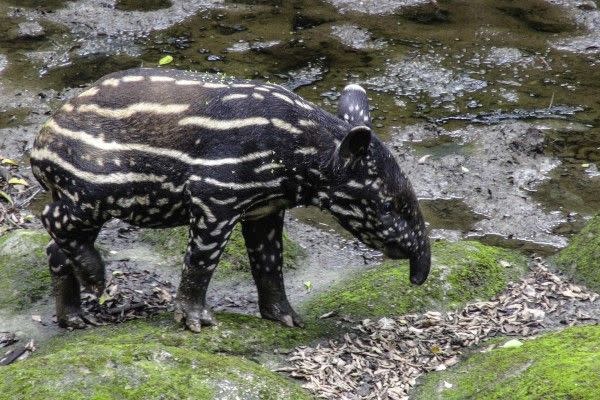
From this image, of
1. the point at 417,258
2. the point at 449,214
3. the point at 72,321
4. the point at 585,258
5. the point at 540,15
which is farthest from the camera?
the point at 540,15

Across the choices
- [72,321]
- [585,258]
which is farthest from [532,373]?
[72,321]

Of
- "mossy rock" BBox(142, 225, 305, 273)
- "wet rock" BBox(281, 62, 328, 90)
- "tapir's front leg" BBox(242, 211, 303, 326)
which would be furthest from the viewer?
"wet rock" BBox(281, 62, 328, 90)

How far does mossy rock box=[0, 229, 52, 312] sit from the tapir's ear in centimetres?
291

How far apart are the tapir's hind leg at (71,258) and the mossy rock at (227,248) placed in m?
1.48

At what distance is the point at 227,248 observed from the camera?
825cm

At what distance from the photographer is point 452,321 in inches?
281

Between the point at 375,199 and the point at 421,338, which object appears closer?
the point at 375,199

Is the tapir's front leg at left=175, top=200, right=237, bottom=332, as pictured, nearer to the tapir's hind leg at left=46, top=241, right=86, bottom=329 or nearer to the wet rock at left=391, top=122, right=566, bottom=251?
the tapir's hind leg at left=46, top=241, right=86, bottom=329

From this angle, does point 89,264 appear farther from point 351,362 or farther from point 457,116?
point 457,116

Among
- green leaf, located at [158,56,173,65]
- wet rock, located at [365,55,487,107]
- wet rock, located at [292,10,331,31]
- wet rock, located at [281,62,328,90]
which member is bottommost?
wet rock, located at [365,55,487,107]

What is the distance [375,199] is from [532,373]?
1.61 meters

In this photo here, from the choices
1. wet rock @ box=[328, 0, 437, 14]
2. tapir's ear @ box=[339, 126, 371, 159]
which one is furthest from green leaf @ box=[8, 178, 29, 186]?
wet rock @ box=[328, 0, 437, 14]

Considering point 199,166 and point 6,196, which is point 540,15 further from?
point 199,166

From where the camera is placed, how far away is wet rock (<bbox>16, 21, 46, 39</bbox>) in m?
13.6
